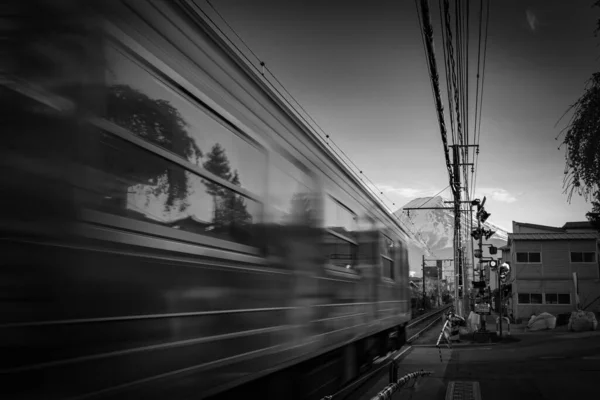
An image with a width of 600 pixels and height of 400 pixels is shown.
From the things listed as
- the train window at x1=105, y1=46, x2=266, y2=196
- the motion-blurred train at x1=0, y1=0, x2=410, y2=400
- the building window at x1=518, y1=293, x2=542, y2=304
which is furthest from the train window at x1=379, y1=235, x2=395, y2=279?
the building window at x1=518, y1=293, x2=542, y2=304

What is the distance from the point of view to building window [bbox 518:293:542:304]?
38.7m

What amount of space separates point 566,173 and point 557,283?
3269 cm

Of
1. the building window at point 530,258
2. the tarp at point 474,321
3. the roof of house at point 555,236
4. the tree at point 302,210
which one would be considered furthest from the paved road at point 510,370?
the building window at point 530,258

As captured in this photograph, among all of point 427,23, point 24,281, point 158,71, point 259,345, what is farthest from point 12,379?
point 427,23

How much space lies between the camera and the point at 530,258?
38969 millimetres

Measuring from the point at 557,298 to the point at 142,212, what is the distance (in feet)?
132

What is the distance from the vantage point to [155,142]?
9.36 ft

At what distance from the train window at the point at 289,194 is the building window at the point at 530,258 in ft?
121

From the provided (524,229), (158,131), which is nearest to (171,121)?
(158,131)

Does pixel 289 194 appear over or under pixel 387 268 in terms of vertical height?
over

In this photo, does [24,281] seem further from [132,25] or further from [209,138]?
[209,138]

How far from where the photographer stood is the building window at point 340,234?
5.74 metres

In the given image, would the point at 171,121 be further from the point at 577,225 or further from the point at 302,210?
the point at 577,225

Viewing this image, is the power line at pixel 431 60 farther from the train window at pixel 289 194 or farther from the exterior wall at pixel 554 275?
the exterior wall at pixel 554 275
